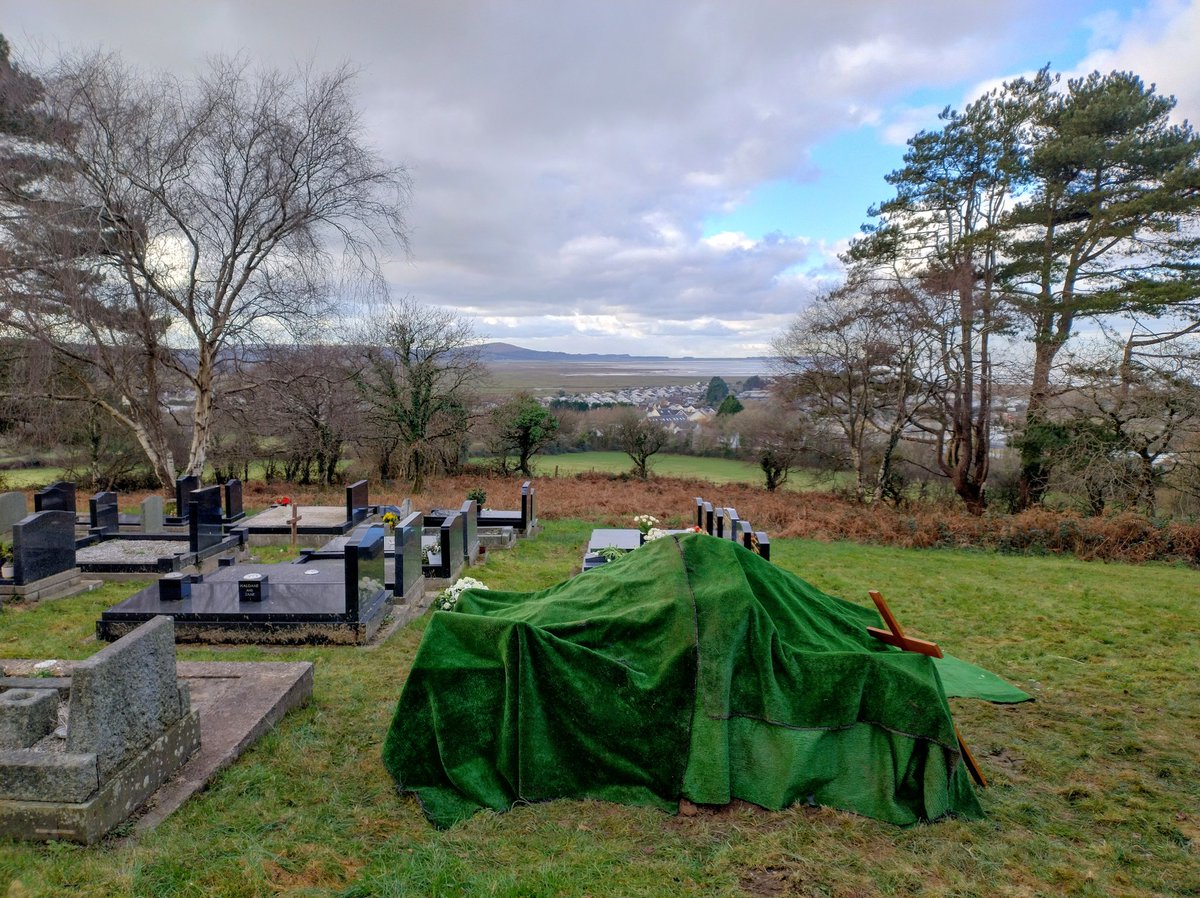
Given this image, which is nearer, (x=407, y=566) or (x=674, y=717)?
(x=674, y=717)

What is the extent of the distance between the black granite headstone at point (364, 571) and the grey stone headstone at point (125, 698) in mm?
2982

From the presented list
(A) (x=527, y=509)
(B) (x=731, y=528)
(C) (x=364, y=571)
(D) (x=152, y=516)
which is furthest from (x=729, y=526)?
(D) (x=152, y=516)

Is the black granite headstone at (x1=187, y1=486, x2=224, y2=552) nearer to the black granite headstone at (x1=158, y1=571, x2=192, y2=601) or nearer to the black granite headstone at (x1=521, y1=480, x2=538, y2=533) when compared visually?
the black granite headstone at (x1=158, y1=571, x2=192, y2=601)

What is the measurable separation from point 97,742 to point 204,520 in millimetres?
8001

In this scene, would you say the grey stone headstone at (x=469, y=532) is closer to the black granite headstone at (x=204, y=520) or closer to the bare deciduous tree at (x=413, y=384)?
the black granite headstone at (x=204, y=520)

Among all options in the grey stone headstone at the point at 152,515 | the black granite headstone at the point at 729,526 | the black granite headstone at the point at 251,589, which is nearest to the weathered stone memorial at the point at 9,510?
the grey stone headstone at the point at 152,515

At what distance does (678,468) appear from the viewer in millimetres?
29922

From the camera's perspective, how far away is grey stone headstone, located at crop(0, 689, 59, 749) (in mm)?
3656

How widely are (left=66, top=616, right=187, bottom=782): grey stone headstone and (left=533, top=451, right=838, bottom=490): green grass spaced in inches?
854

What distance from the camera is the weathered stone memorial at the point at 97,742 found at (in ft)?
11.0

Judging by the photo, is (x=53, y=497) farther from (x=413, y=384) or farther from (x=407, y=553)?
(x=413, y=384)

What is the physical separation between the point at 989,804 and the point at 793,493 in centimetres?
A: 2126

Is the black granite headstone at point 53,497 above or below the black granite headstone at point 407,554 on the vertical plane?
above

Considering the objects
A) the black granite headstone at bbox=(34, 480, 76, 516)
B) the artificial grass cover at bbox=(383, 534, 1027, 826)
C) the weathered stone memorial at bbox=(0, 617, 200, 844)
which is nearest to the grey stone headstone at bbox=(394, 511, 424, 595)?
the weathered stone memorial at bbox=(0, 617, 200, 844)
